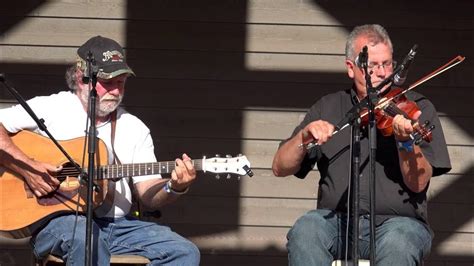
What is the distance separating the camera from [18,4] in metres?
5.81

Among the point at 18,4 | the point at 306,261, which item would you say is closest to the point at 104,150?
the point at 306,261

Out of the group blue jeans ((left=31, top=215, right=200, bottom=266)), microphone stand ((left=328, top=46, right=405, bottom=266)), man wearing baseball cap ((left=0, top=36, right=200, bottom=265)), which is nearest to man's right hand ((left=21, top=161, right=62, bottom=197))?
man wearing baseball cap ((left=0, top=36, right=200, bottom=265))

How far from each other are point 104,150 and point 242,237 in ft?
4.38

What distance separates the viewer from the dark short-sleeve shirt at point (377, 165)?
15.2 ft

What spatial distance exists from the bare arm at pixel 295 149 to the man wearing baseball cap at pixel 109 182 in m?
0.41

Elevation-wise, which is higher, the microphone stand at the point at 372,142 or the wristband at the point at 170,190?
the microphone stand at the point at 372,142

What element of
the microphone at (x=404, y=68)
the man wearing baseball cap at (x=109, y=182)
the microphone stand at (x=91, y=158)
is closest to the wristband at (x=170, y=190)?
the man wearing baseball cap at (x=109, y=182)

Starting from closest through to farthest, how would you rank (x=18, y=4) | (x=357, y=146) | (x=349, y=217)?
(x=357, y=146), (x=349, y=217), (x=18, y=4)

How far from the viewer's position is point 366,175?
15.5ft

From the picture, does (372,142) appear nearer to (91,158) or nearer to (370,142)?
(370,142)

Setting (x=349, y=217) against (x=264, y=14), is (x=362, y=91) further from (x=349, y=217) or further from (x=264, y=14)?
(x=264, y=14)

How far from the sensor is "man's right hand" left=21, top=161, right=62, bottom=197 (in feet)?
15.3

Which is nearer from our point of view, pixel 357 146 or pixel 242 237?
pixel 357 146

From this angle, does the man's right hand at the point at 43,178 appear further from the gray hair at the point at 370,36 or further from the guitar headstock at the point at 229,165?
the gray hair at the point at 370,36
